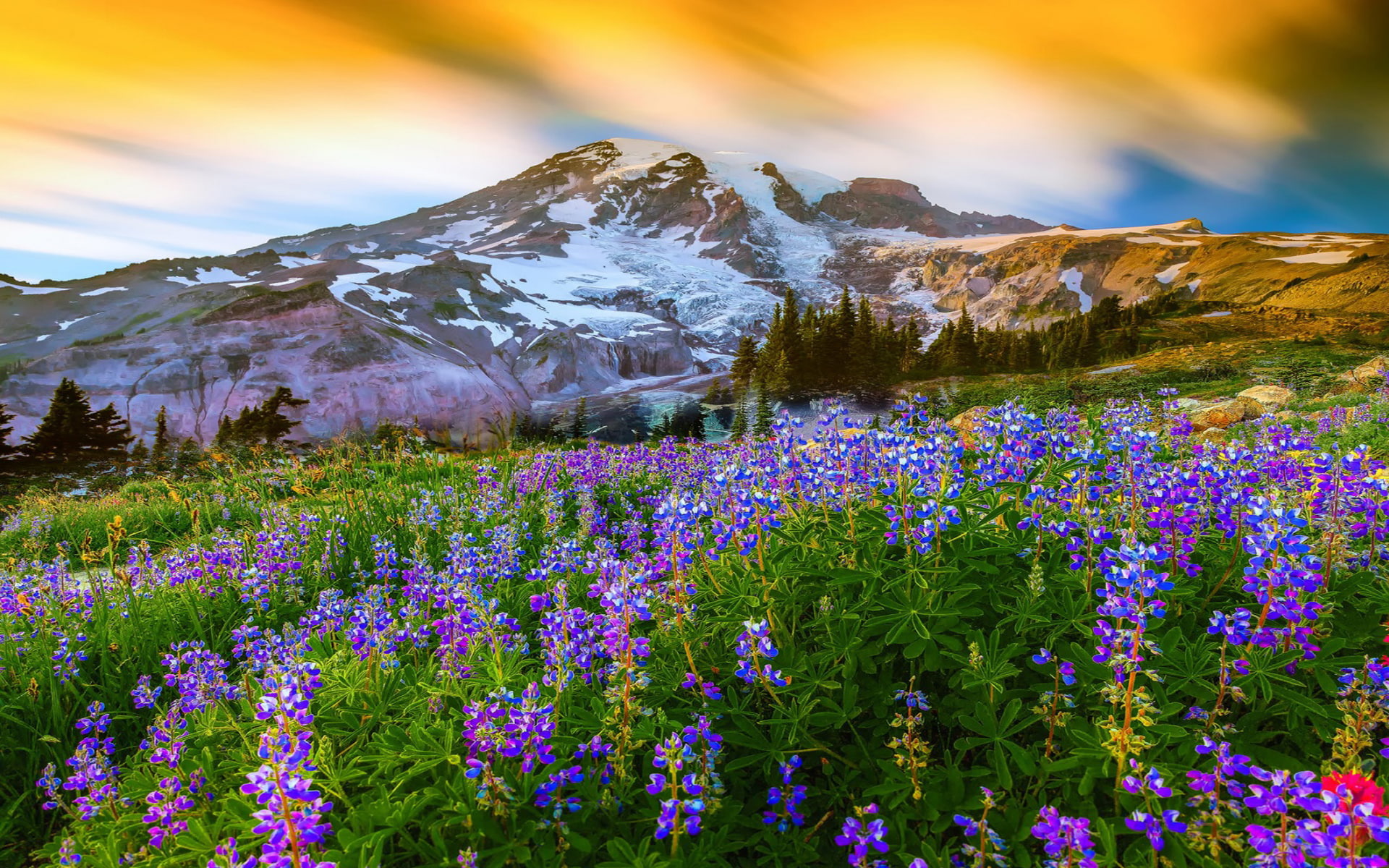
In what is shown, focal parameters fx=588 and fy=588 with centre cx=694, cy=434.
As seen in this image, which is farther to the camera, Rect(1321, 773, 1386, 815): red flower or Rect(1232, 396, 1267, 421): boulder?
Rect(1232, 396, 1267, 421): boulder

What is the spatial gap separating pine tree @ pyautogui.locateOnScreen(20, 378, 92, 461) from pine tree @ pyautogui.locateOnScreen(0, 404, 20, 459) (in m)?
0.24

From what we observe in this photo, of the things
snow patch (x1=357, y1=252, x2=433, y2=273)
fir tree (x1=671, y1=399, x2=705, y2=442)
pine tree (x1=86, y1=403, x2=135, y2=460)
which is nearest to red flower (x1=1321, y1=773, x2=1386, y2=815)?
fir tree (x1=671, y1=399, x2=705, y2=442)

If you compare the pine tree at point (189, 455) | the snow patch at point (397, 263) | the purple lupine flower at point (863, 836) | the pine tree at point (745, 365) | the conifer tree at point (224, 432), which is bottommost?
the pine tree at point (189, 455)

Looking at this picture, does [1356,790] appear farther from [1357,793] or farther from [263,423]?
[263,423]

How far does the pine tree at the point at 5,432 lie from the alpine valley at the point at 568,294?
24 cm

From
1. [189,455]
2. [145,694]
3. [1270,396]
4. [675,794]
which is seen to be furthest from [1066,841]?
[189,455]

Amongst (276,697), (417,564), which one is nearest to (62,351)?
(417,564)

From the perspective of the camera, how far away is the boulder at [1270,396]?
434 inches

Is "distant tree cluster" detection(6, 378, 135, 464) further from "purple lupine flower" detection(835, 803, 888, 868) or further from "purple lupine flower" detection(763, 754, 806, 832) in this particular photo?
"purple lupine flower" detection(835, 803, 888, 868)

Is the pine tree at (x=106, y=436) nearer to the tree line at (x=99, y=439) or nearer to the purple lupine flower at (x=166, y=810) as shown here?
the tree line at (x=99, y=439)

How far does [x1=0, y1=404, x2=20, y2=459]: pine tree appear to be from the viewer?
55.5 feet

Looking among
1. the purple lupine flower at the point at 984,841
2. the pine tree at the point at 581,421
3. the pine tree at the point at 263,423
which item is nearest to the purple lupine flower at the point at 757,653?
the purple lupine flower at the point at 984,841

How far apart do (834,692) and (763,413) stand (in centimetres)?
1424

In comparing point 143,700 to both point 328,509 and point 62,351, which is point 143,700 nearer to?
point 328,509
